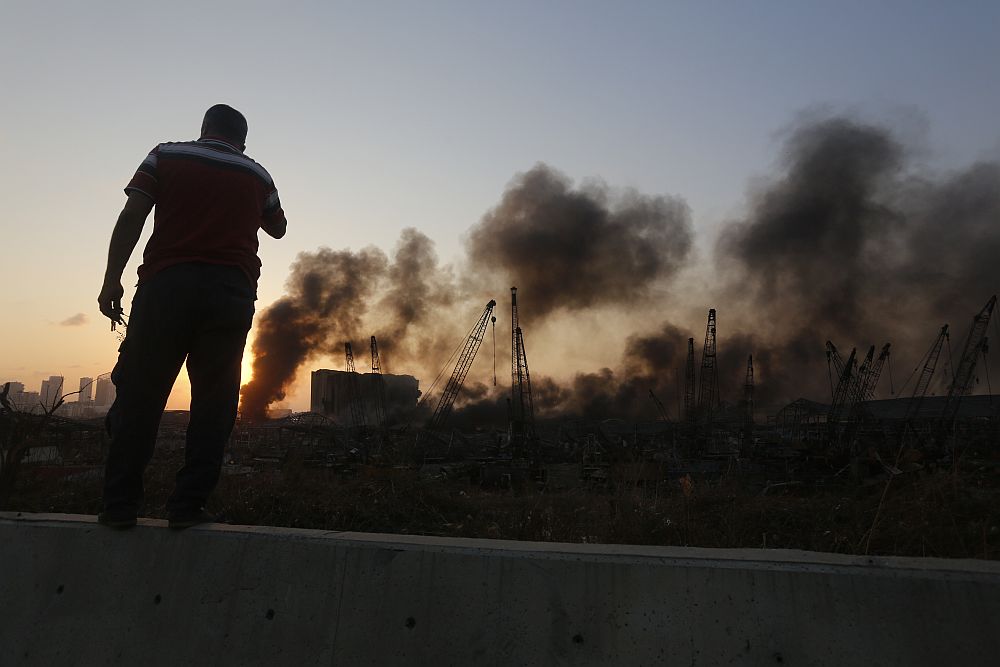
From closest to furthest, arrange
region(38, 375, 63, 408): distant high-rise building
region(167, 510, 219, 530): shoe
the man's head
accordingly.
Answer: region(167, 510, 219, 530): shoe
the man's head
region(38, 375, 63, 408): distant high-rise building

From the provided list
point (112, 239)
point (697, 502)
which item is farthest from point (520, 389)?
point (112, 239)

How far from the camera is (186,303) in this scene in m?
2.60

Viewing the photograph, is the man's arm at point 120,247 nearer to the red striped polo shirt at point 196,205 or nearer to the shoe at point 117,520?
the red striped polo shirt at point 196,205

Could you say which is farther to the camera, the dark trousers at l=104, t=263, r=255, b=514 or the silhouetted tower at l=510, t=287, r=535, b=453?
the silhouetted tower at l=510, t=287, r=535, b=453

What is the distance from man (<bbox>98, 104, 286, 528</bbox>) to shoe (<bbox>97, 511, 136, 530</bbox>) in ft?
A: 0.23

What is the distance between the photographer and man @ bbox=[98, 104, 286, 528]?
2.60m

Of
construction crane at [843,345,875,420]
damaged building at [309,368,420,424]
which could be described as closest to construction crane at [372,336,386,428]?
damaged building at [309,368,420,424]

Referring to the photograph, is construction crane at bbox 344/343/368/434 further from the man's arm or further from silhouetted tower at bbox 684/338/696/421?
the man's arm

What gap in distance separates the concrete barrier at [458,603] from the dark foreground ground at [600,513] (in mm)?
2524

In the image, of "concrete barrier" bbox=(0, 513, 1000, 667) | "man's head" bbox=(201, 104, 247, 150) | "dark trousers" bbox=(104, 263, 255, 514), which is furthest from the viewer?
"man's head" bbox=(201, 104, 247, 150)

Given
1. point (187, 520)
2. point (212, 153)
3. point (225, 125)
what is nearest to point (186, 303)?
point (212, 153)

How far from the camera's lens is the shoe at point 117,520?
2.36 metres

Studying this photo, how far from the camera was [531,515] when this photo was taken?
232 inches

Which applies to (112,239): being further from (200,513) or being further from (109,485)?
(200,513)
